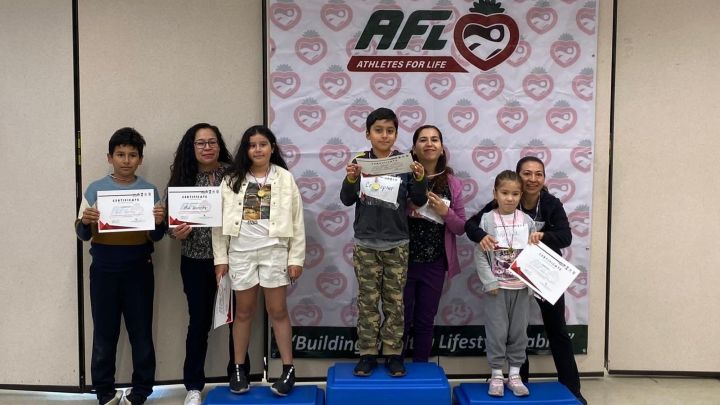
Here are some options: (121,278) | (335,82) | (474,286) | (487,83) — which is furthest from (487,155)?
(121,278)

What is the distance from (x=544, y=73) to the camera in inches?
135

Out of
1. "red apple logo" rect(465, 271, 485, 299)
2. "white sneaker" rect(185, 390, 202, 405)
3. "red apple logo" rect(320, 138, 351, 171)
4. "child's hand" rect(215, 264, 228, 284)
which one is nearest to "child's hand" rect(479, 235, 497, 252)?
"red apple logo" rect(465, 271, 485, 299)

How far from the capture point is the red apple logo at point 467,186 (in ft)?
11.3

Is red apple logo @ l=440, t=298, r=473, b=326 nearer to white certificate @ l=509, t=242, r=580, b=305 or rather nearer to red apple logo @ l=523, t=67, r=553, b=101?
white certificate @ l=509, t=242, r=580, b=305

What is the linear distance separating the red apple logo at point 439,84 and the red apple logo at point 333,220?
0.99 m

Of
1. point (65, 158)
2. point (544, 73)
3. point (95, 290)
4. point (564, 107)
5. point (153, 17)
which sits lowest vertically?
point (95, 290)

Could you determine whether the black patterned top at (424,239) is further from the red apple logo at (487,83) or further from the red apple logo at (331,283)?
the red apple logo at (487,83)

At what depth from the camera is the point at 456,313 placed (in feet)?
11.6

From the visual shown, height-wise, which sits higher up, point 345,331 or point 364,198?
point 364,198

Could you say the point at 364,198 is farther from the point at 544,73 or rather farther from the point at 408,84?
the point at 544,73

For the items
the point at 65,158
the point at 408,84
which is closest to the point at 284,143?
the point at 408,84

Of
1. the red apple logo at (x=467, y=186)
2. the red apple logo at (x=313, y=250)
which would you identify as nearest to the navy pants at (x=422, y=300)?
the red apple logo at (x=467, y=186)

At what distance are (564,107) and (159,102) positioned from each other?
2678 mm

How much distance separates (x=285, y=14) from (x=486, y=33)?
133 cm
